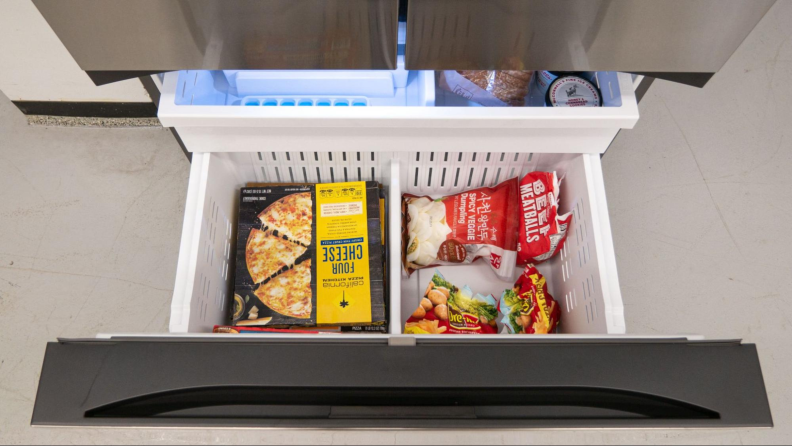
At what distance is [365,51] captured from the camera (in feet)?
3.10

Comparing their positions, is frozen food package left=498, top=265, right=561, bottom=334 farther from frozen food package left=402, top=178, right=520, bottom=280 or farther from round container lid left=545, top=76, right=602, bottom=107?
round container lid left=545, top=76, right=602, bottom=107

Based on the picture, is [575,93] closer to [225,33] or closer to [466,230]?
[466,230]

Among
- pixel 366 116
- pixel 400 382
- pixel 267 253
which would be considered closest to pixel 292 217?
pixel 267 253

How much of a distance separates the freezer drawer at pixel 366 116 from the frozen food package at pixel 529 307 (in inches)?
12.7

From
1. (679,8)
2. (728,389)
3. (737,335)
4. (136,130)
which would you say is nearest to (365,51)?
(679,8)

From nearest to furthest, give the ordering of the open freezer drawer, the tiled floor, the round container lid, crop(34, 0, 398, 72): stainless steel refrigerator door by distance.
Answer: the open freezer drawer, crop(34, 0, 398, 72): stainless steel refrigerator door, the round container lid, the tiled floor

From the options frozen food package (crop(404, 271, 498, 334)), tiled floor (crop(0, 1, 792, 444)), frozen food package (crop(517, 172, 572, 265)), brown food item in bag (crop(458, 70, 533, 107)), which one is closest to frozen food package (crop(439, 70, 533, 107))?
brown food item in bag (crop(458, 70, 533, 107))

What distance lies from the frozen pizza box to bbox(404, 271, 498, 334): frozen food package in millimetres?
98

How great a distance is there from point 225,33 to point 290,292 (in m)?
0.63

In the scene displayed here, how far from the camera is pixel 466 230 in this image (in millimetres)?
1384

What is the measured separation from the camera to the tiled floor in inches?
64.1

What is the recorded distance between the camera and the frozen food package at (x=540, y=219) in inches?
51.1

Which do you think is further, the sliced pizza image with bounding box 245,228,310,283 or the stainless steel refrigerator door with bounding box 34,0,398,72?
the sliced pizza image with bounding box 245,228,310,283

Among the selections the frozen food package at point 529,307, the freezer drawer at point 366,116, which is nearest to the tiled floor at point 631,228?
the frozen food package at point 529,307
